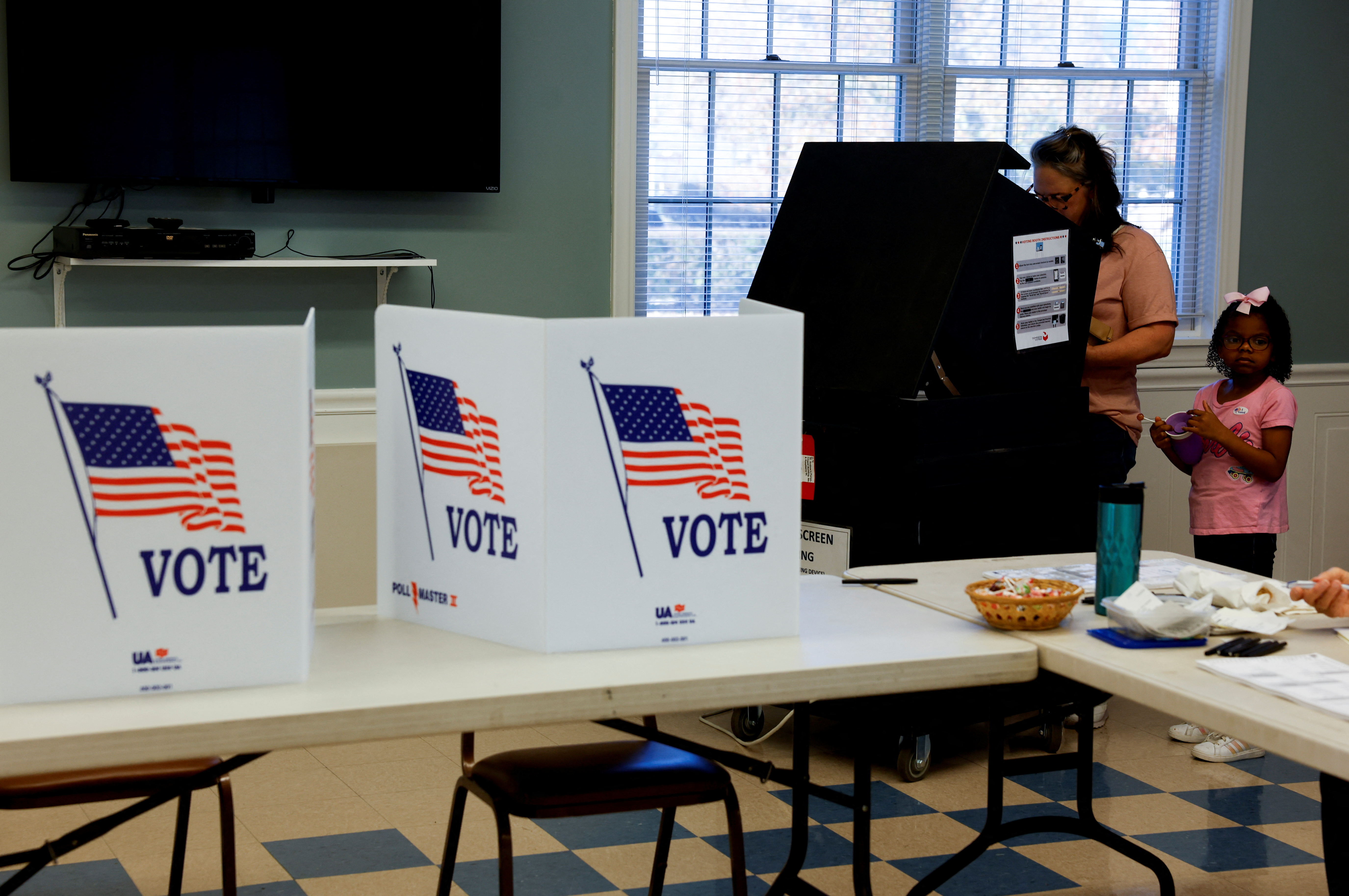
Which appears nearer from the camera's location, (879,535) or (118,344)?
(118,344)

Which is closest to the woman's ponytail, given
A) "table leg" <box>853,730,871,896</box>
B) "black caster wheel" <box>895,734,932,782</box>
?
"black caster wheel" <box>895,734,932,782</box>

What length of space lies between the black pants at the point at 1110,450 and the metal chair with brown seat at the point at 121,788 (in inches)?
84.2

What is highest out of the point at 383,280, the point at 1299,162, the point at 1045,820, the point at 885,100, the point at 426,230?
the point at 885,100

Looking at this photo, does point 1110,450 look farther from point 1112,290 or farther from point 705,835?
point 705,835

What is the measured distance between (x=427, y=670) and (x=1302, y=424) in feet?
13.6

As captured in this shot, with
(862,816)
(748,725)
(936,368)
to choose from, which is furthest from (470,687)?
(748,725)

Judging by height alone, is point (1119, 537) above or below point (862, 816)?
above

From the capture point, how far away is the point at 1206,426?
3.36 metres

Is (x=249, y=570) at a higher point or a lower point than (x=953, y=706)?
higher

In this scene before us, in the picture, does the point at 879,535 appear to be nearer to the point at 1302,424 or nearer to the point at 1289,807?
the point at 1289,807

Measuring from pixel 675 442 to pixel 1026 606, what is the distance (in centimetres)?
49

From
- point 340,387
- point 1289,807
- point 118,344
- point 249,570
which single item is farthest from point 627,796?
point 340,387

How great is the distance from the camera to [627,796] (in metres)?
1.66

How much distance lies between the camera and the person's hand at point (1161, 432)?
133 inches
